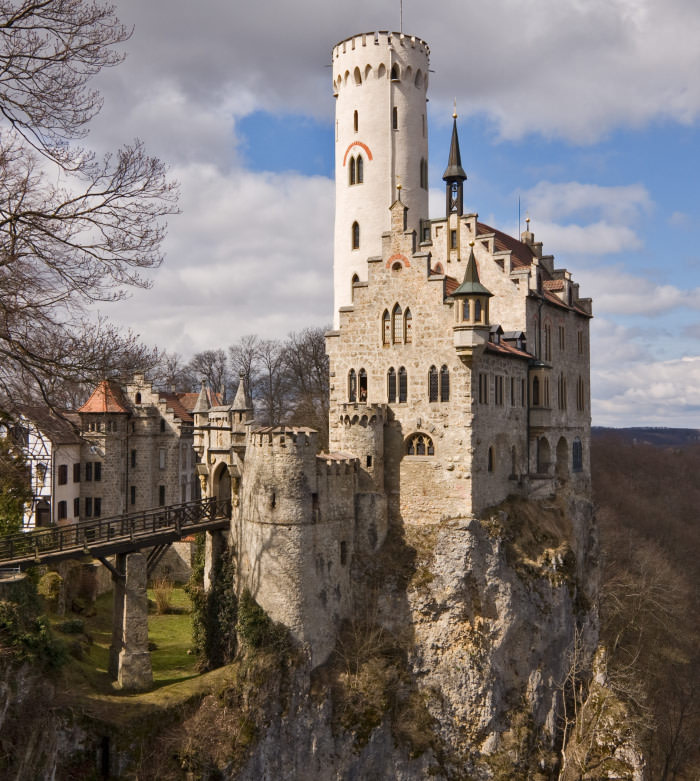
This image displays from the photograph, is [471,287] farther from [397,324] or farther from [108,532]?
[108,532]

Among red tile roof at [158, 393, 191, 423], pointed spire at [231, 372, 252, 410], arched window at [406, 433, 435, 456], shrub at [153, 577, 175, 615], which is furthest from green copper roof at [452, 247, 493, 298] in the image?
red tile roof at [158, 393, 191, 423]

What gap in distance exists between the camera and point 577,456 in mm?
48781

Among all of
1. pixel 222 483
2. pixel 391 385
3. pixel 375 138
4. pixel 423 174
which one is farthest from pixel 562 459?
pixel 375 138

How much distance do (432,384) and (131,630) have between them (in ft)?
56.7

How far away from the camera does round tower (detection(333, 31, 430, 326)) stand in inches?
1784

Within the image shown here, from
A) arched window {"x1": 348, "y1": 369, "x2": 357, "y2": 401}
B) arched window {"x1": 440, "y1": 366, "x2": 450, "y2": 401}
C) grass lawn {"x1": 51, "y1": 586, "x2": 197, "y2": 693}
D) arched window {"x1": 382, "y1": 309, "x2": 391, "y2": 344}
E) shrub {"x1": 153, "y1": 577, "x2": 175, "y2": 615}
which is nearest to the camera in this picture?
grass lawn {"x1": 51, "y1": 586, "x2": 197, "y2": 693}

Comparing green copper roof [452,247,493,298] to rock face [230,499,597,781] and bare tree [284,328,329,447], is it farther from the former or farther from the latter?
bare tree [284,328,329,447]

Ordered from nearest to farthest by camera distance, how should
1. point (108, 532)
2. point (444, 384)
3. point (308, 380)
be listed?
point (108, 532)
point (444, 384)
point (308, 380)

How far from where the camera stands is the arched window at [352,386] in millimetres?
39594

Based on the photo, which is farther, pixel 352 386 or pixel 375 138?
pixel 375 138

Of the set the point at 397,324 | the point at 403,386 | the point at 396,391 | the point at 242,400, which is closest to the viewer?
the point at 242,400

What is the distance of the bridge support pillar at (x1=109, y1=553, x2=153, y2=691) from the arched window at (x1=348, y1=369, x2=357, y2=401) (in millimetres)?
13325

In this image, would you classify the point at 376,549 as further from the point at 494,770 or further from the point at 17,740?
the point at 17,740

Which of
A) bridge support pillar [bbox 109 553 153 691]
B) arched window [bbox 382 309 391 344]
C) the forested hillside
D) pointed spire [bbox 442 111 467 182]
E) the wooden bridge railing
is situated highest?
pointed spire [bbox 442 111 467 182]
